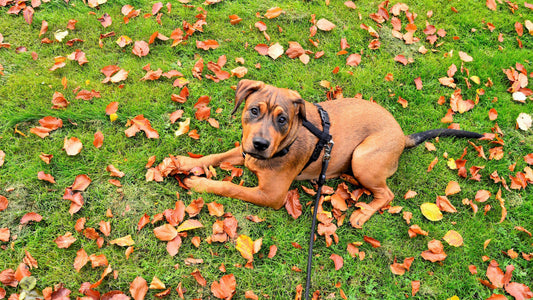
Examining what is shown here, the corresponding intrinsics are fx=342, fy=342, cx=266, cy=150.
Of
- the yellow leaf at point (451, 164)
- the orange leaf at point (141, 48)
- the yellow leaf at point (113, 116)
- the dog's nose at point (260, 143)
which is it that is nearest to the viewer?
the dog's nose at point (260, 143)

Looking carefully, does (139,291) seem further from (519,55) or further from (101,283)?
(519,55)

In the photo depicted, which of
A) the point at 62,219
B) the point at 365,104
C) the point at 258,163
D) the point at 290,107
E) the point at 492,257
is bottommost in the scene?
the point at 492,257

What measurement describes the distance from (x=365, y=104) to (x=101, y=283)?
3782 mm

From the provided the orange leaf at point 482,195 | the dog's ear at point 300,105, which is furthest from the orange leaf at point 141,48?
the orange leaf at point 482,195

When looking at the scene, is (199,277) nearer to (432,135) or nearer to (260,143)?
(260,143)

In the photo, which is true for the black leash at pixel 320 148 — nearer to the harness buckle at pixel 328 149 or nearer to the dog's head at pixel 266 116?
the harness buckle at pixel 328 149

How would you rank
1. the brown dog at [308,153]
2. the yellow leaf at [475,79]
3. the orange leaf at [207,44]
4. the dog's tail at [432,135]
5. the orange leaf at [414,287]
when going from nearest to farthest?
the brown dog at [308,153] → the orange leaf at [414,287] → the dog's tail at [432,135] → the orange leaf at [207,44] → the yellow leaf at [475,79]

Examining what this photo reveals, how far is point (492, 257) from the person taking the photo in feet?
14.5

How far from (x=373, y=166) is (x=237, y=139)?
1.92m

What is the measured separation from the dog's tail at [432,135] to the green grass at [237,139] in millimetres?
202

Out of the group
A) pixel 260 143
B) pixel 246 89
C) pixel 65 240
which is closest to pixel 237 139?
pixel 246 89

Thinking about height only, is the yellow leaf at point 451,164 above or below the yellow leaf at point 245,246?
above

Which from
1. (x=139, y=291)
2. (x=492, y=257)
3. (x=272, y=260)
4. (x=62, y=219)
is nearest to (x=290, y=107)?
(x=272, y=260)

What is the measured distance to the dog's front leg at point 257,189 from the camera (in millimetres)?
4141
